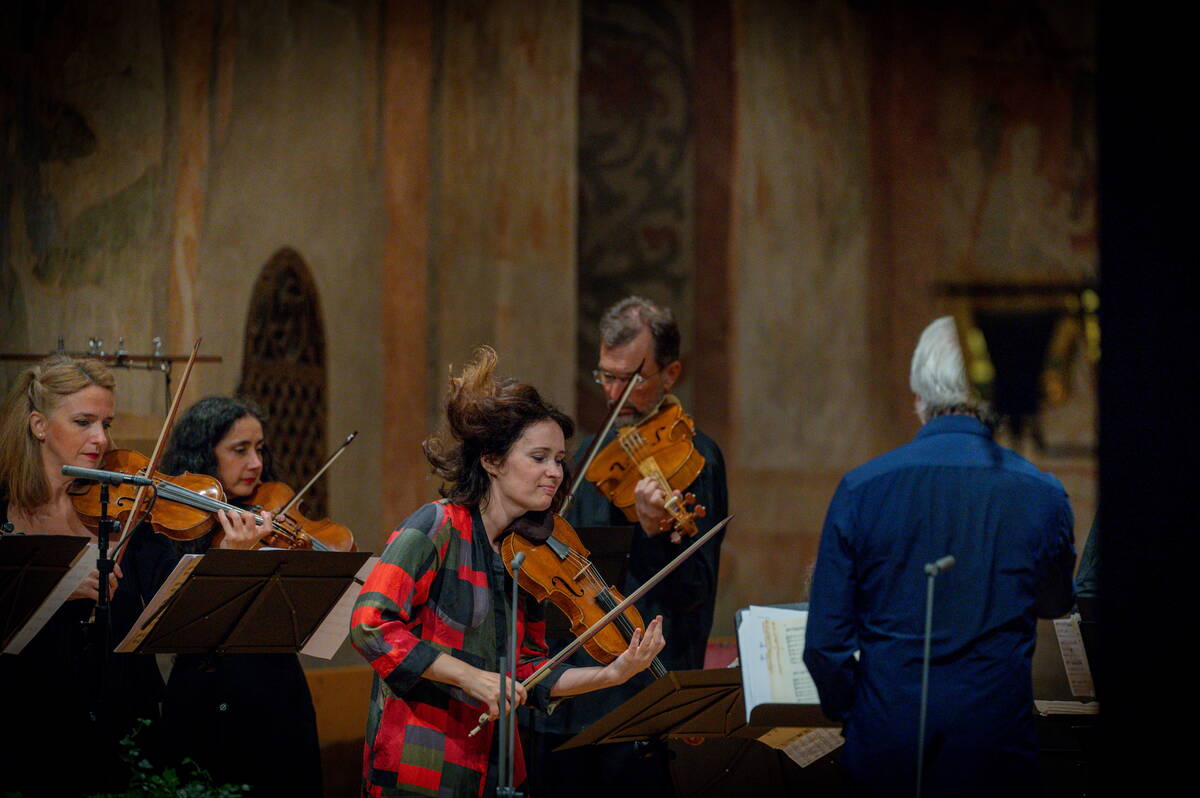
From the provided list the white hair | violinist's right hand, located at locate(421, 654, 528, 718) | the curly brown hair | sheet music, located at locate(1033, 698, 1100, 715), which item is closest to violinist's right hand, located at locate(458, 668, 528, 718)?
violinist's right hand, located at locate(421, 654, 528, 718)

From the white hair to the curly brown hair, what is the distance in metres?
0.90

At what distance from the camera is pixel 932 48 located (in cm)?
726

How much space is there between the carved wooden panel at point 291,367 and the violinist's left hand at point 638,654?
2.83 metres

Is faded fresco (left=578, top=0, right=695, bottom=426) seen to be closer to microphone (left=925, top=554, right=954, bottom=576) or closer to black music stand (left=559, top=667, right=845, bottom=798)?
black music stand (left=559, top=667, right=845, bottom=798)

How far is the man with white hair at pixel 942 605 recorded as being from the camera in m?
2.66

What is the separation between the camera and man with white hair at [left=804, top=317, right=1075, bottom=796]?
2660 millimetres

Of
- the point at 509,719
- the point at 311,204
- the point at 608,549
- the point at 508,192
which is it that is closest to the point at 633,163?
the point at 508,192

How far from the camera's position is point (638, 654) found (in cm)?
299

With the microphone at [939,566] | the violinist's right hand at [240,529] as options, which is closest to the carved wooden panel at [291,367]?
the violinist's right hand at [240,529]

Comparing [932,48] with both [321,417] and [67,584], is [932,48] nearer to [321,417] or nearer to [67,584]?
[321,417]

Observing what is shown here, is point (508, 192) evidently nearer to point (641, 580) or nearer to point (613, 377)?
point (613, 377)

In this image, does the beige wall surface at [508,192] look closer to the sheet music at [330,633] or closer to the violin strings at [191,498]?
the violin strings at [191,498]

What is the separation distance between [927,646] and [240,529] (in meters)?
2.18

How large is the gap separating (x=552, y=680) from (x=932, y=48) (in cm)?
519
